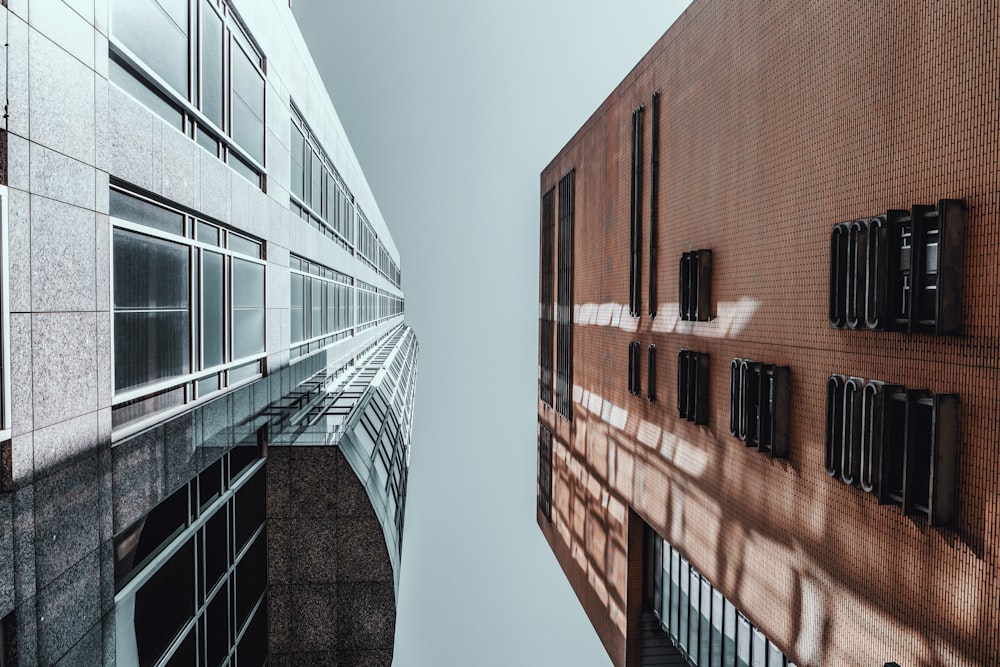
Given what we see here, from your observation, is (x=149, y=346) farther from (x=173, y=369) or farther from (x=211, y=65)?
(x=211, y=65)

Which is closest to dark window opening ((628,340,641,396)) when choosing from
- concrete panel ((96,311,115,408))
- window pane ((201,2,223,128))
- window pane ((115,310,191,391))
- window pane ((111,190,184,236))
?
window pane ((201,2,223,128))

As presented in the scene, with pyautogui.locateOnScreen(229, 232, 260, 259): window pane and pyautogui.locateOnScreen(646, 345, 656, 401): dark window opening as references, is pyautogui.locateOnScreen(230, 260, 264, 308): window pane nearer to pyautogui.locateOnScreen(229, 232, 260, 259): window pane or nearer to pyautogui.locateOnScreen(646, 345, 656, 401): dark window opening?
pyautogui.locateOnScreen(229, 232, 260, 259): window pane

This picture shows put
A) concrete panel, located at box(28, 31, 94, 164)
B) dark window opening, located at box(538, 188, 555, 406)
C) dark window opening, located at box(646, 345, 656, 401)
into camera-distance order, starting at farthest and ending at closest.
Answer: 1. dark window opening, located at box(538, 188, 555, 406)
2. dark window opening, located at box(646, 345, 656, 401)
3. concrete panel, located at box(28, 31, 94, 164)

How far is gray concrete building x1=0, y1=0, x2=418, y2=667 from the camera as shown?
25.4 feet

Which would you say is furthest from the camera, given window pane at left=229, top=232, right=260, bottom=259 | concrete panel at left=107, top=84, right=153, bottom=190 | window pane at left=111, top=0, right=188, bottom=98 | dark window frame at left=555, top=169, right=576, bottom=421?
dark window frame at left=555, top=169, right=576, bottom=421

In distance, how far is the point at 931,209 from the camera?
12.5 m

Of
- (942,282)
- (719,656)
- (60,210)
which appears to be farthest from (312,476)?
(719,656)

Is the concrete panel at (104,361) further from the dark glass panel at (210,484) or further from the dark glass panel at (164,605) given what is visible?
the dark glass panel at (210,484)

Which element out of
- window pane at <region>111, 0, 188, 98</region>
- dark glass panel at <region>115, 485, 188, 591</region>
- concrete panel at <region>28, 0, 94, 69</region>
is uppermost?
window pane at <region>111, 0, 188, 98</region>

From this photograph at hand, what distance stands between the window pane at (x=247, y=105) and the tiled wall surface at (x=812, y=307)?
15487 millimetres

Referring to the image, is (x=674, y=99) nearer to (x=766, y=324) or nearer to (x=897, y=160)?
(x=766, y=324)

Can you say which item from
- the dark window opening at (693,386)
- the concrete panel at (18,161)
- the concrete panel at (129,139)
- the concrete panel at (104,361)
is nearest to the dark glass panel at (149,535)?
the concrete panel at (104,361)

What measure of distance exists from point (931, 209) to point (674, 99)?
52.0 ft

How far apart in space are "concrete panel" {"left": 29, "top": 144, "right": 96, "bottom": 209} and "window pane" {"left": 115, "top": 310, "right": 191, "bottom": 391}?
83.4 inches
